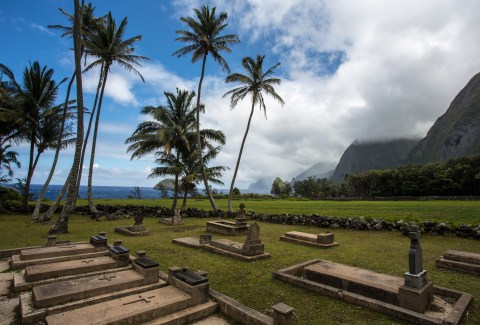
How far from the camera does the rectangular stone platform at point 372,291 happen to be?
18.6 ft

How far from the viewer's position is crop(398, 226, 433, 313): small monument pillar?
19.4 ft

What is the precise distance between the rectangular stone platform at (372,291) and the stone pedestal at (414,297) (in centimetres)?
14

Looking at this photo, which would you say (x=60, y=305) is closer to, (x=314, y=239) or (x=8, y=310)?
(x=8, y=310)

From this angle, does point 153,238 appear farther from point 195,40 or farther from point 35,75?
point 35,75

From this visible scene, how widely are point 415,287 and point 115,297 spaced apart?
646 cm

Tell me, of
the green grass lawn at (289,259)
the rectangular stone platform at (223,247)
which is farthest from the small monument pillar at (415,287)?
the rectangular stone platform at (223,247)

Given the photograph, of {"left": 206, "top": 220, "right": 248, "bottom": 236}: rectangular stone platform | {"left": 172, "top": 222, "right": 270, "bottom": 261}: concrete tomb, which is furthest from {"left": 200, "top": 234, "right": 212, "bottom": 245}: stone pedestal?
{"left": 206, "top": 220, "right": 248, "bottom": 236}: rectangular stone platform

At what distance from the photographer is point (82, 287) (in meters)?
6.61

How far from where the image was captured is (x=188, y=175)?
912 inches

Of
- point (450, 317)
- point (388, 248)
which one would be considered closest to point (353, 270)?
point (450, 317)

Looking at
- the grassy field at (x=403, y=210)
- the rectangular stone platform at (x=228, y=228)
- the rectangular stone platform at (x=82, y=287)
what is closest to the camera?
the rectangular stone platform at (x=82, y=287)

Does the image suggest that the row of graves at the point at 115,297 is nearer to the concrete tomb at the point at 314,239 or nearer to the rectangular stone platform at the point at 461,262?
the rectangular stone platform at the point at 461,262

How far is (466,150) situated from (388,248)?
132 m

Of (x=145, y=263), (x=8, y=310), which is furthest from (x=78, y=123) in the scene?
(x=8, y=310)
